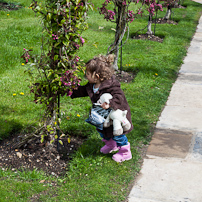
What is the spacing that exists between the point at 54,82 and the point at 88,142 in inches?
42.1

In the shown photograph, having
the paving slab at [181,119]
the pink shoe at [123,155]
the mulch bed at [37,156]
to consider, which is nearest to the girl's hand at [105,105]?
the pink shoe at [123,155]

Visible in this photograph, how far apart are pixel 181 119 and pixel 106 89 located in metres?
1.85

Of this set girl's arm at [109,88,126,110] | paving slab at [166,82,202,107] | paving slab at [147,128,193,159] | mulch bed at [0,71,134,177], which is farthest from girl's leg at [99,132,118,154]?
paving slab at [166,82,202,107]

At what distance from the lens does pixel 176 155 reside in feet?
13.5

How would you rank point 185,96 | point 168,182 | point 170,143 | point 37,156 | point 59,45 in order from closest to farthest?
point 59,45 < point 168,182 < point 37,156 < point 170,143 < point 185,96

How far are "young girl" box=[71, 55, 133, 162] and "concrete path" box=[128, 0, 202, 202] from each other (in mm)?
341

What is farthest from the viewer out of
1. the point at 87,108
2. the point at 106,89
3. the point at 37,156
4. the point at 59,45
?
the point at 87,108

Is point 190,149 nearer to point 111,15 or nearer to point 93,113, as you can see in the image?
point 93,113

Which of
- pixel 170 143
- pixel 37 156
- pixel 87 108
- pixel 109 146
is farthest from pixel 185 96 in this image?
pixel 37 156

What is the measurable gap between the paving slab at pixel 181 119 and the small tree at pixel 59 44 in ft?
6.22

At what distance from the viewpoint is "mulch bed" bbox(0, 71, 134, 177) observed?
3.75m

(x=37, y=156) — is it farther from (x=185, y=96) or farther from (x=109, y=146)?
(x=185, y=96)

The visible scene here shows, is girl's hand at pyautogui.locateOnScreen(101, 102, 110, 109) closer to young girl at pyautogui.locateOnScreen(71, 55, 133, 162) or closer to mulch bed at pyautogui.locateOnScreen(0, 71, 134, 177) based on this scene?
young girl at pyautogui.locateOnScreen(71, 55, 133, 162)

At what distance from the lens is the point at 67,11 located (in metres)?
3.28
